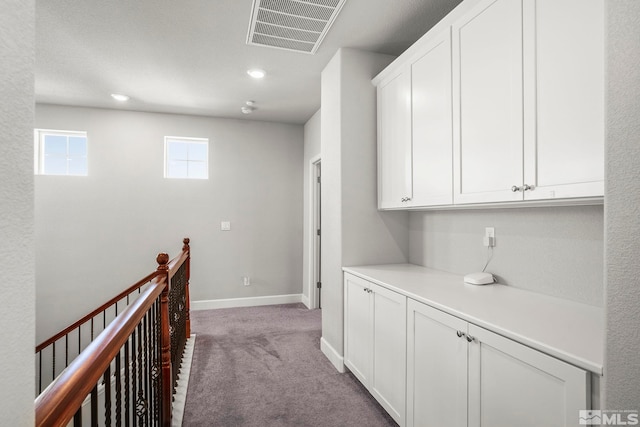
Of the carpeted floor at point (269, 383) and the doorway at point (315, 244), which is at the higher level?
the doorway at point (315, 244)

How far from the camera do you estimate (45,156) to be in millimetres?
4160

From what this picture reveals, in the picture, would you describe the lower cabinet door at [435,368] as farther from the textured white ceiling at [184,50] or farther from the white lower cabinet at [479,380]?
the textured white ceiling at [184,50]

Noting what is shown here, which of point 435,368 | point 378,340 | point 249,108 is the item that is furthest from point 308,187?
point 435,368

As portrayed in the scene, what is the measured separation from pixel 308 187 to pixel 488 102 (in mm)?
3256

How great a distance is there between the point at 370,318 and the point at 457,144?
1268 millimetres

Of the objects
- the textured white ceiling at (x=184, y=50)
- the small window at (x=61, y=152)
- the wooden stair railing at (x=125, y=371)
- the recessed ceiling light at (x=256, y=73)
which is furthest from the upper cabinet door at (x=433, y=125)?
the small window at (x=61, y=152)

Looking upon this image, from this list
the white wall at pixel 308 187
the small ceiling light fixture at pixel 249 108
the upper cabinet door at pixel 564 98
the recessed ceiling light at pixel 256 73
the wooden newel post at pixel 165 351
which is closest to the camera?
the upper cabinet door at pixel 564 98

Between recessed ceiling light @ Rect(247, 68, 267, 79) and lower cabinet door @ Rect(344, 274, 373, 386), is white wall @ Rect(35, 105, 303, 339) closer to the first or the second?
recessed ceiling light @ Rect(247, 68, 267, 79)

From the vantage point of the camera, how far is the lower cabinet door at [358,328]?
2.28 metres

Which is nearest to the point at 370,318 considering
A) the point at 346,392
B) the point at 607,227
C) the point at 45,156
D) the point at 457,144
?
the point at 346,392

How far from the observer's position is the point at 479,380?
4.37 feet

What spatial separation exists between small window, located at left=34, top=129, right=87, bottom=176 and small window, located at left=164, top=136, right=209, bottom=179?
997 millimetres

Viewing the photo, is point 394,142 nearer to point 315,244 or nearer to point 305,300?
point 315,244

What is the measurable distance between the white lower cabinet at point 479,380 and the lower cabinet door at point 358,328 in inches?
20.2
